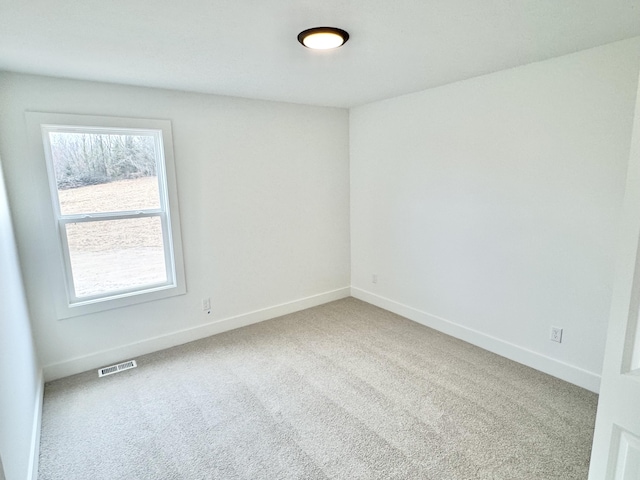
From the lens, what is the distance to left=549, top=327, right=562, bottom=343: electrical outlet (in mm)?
2604

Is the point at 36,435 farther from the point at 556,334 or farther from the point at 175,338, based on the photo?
the point at 556,334

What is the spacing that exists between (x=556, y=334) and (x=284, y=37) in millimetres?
2785

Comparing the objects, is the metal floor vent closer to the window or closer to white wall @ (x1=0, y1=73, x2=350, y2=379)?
white wall @ (x1=0, y1=73, x2=350, y2=379)

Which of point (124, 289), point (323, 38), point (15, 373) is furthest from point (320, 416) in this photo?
point (323, 38)

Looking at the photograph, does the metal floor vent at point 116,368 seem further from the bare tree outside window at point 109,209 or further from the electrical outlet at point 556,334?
the electrical outlet at point 556,334

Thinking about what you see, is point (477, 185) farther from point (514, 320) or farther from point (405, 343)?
point (405, 343)

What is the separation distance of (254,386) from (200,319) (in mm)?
1115

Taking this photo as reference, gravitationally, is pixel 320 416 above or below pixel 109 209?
below

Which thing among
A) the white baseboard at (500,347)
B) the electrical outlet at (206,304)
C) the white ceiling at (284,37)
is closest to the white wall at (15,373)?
the white ceiling at (284,37)

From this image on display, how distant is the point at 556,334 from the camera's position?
2.62m

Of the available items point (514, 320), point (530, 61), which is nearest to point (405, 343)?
point (514, 320)

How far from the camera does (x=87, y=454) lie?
2.01m

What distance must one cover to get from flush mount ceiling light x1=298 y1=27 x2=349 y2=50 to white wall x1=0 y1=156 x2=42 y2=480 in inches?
79.6

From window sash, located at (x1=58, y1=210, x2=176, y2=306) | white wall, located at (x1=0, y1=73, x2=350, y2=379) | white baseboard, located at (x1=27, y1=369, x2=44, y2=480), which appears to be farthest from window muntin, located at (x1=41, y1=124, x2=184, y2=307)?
white baseboard, located at (x1=27, y1=369, x2=44, y2=480)
